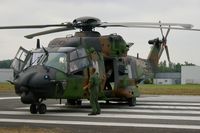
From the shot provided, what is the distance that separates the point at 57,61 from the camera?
1553cm

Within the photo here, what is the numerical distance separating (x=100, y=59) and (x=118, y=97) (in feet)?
7.11

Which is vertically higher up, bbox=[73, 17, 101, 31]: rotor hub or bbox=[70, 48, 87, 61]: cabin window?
bbox=[73, 17, 101, 31]: rotor hub

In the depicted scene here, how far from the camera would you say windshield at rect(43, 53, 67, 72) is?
50.4 feet

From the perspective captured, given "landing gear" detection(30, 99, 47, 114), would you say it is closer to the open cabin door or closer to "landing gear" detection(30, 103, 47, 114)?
"landing gear" detection(30, 103, 47, 114)

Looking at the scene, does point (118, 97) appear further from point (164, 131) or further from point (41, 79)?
point (164, 131)

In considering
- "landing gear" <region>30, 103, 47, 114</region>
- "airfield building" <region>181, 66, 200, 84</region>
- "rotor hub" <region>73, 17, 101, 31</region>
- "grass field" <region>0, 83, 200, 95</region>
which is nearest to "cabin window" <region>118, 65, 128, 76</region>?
"rotor hub" <region>73, 17, 101, 31</region>

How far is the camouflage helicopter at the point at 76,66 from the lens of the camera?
14648 mm

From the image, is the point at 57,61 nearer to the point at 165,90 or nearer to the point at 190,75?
the point at 165,90

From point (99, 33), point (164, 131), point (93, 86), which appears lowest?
point (164, 131)

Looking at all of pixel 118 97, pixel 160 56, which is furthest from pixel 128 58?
pixel 160 56

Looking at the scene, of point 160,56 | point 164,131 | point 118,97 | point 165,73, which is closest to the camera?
point 164,131

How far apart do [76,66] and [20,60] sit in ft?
6.25

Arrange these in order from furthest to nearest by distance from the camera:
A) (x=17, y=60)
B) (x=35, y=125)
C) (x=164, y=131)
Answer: (x=17, y=60)
(x=35, y=125)
(x=164, y=131)

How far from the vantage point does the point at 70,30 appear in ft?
60.5
